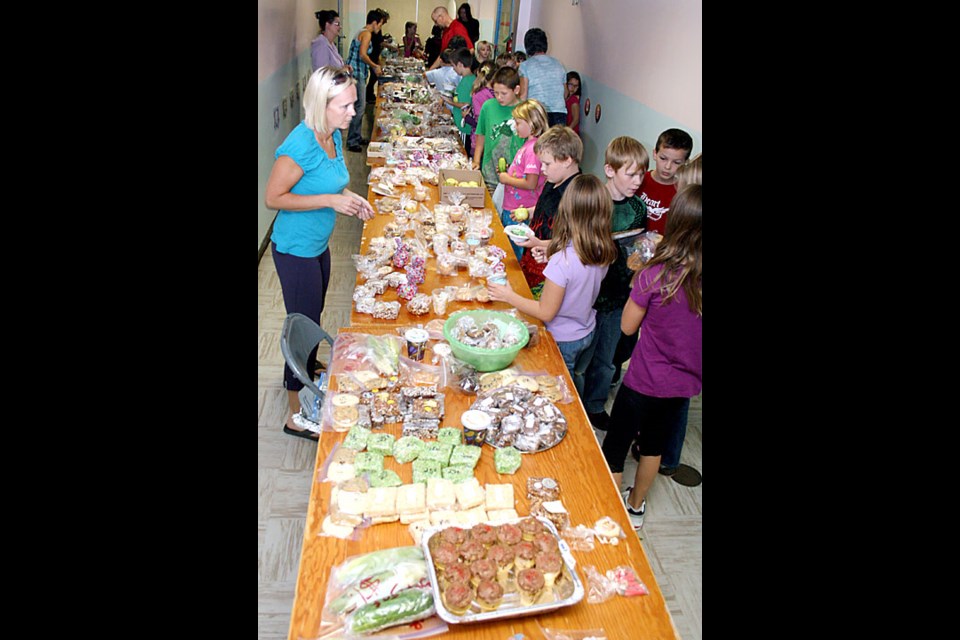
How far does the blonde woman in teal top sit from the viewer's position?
325 cm

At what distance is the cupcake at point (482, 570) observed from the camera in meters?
1.76

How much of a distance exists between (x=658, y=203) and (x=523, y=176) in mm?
1056

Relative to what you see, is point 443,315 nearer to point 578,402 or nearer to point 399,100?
point 578,402

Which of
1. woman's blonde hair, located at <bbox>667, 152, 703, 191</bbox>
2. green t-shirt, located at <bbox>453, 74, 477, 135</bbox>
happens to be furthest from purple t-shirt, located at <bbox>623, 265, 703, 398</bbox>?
green t-shirt, located at <bbox>453, 74, 477, 135</bbox>

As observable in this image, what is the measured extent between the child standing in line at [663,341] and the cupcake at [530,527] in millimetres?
972

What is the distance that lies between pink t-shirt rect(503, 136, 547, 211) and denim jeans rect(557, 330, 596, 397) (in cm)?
158

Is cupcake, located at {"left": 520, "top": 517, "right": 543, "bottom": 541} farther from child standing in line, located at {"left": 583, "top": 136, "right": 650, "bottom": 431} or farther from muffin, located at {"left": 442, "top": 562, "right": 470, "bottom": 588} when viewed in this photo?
child standing in line, located at {"left": 583, "top": 136, "right": 650, "bottom": 431}

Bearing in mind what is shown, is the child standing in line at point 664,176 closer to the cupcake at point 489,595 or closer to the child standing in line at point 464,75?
the cupcake at point 489,595

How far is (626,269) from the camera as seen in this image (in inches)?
137

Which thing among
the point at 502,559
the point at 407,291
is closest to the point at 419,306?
the point at 407,291

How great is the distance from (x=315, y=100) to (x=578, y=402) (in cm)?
194

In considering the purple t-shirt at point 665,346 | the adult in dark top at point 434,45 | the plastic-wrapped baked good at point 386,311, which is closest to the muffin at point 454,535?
the purple t-shirt at point 665,346
